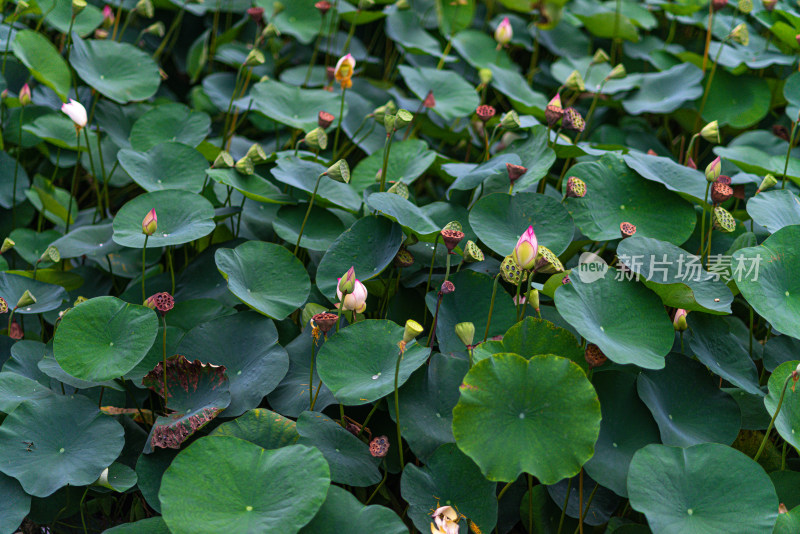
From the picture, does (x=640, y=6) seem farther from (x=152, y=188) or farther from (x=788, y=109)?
(x=152, y=188)

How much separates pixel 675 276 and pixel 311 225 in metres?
0.77

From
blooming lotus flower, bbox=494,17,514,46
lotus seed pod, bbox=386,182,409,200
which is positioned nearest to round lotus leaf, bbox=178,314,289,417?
lotus seed pod, bbox=386,182,409,200

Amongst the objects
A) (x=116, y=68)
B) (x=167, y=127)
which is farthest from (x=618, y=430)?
(x=116, y=68)

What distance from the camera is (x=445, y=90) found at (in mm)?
1956

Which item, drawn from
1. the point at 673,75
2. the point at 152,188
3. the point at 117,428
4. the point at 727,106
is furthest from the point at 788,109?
the point at 117,428

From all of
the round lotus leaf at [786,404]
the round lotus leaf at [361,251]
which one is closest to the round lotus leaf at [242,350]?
the round lotus leaf at [361,251]

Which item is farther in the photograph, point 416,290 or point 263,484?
point 416,290

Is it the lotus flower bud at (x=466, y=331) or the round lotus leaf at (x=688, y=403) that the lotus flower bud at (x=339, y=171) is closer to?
the lotus flower bud at (x=466, y=331)

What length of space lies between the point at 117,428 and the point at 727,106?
1933mm

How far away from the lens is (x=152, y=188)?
1497 millimetres

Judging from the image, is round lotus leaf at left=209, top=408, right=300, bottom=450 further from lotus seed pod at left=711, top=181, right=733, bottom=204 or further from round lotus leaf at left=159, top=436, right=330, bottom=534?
lotus seed pod at left=711, top=181, right=733, bottom=204

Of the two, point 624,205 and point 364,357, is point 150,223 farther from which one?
point 624,205

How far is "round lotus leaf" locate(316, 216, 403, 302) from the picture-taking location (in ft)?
4.17

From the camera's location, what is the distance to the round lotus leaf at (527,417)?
0.92m
